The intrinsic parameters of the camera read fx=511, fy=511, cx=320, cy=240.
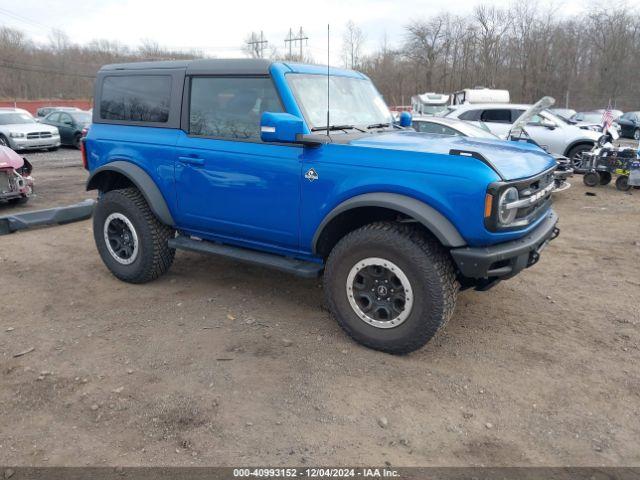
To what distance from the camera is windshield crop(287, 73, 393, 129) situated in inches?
159

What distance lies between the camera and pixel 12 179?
8344 mm

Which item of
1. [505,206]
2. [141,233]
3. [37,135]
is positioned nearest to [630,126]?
[37,135]

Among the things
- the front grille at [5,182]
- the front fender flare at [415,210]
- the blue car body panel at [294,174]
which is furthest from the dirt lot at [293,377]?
the front grille at [5,182]

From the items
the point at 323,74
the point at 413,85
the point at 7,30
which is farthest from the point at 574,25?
the point at 7,30

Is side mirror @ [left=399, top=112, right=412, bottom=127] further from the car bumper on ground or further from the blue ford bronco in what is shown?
the car bumper on ground

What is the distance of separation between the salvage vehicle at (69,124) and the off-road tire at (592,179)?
16939mm

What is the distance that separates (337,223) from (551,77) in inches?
2049

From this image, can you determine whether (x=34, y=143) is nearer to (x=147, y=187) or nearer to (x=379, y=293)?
(x=147, y=187)

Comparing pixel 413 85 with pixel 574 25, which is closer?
pixel 574 25

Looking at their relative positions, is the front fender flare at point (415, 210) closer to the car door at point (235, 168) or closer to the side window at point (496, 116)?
the car door at point (235, 168)

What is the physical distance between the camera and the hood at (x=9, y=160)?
8203 millimetres

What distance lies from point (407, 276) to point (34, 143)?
705 inches

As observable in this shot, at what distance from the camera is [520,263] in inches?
136

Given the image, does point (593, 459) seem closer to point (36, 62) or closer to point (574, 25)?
point (574, 25)
